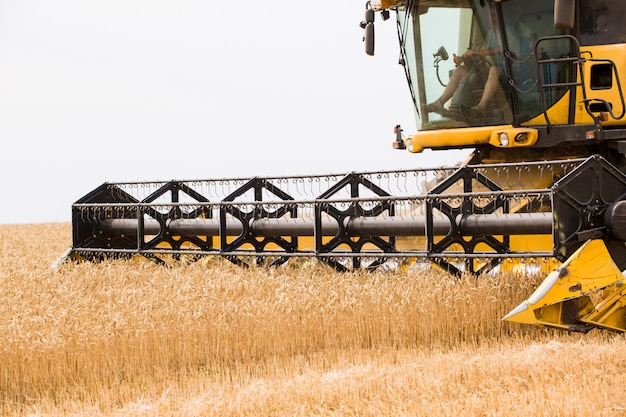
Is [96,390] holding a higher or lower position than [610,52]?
lower

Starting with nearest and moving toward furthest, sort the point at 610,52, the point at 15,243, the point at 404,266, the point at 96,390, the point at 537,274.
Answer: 1. the point at 96,390
2. the point at 537,274
3. the point at 404,266
4. the point at 610,52
5. the point at 15,243

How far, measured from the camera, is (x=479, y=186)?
23.0ft

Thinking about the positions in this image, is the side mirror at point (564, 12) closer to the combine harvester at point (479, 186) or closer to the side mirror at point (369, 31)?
the combine harvester at point (479, 186)

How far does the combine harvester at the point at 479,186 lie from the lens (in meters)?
5.35

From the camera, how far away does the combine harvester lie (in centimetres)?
535

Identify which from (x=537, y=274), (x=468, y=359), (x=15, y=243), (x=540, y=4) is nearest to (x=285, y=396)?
(x=468, y=359)

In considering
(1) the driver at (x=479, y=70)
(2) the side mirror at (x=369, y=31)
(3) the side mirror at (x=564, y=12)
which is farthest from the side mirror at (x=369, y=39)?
→ (3) the side mirror at (x=564, y=12)

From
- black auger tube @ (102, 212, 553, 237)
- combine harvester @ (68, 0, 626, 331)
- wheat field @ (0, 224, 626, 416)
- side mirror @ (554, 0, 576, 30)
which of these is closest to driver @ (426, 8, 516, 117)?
combine harvester @ (68, 0, 626, 331)

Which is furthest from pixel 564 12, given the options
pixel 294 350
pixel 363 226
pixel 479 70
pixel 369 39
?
pixel 294 350

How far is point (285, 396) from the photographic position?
12.9 feet

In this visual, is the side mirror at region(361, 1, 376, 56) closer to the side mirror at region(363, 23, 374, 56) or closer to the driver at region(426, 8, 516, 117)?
the side mirror at region(363, 23, 374, 56)

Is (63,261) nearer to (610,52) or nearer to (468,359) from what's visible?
(468,359)

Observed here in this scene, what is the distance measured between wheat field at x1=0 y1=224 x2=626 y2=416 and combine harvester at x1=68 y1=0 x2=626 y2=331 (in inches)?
13.7

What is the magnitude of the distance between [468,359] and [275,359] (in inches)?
40.5
